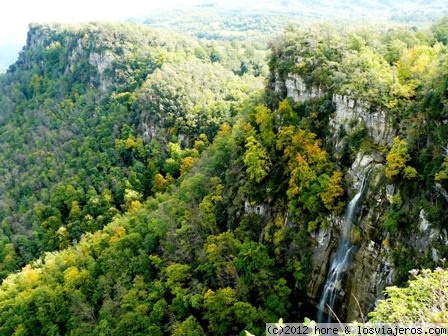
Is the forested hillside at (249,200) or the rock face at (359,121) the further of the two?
the rock face at (359,121)

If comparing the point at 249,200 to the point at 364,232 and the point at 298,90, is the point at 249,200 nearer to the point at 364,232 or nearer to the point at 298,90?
the point at 298,90

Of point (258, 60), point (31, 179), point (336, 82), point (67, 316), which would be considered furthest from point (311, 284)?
point (258, 60)

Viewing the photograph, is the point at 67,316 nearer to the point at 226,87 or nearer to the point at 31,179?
the point at 31,179

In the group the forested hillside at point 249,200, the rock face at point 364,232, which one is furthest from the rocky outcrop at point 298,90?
the rock face at point 364,232

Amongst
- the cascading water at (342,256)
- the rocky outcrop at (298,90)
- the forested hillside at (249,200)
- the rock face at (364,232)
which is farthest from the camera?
the rocky outcrop at (298,90)

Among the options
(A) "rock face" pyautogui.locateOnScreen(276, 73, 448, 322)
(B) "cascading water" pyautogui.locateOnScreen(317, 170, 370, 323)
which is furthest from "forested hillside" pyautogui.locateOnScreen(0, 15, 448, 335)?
(B) "cascading water" pyautogui.locateOnScreen(317, 170, 370, 323)

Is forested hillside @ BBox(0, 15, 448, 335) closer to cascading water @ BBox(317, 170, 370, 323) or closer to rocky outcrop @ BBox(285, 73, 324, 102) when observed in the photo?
rocky outcrop @ BBox(285, 73, 324, 102)

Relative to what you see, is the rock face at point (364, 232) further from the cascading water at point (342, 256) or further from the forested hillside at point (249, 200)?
the cascading water at point (342, 256)

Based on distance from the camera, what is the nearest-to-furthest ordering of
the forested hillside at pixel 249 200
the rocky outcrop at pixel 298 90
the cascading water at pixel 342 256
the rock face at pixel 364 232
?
the rock face at pixel 364 232, the forested hillside at pixel 249 200, the cascading water at pixel 342 256, the rocky outcrop at pixel 298 90
